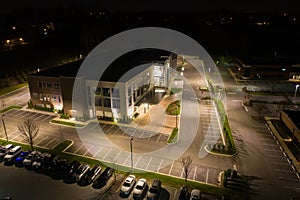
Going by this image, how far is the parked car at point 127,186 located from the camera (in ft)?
80.6

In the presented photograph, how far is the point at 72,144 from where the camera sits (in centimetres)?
3475

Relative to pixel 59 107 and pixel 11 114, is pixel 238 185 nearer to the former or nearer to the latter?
pixel 59 107

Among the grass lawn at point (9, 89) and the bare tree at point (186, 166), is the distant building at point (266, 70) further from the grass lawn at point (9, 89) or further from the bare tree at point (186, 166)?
the grass lawn at point (9, 89)

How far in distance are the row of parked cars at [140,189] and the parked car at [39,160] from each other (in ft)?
37.1

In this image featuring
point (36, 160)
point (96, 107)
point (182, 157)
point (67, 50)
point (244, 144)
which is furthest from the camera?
point (67, 50)

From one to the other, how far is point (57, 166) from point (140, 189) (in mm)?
11040

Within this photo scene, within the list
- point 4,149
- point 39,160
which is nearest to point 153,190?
point 39,160

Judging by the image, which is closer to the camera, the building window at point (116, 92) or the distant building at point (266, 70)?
the building window at point (116, 92)

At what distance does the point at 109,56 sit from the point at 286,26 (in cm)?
13248

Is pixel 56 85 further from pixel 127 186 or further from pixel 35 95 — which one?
pixel 127 186

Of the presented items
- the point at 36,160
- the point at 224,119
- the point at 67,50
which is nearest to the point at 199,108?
the point at 224,119

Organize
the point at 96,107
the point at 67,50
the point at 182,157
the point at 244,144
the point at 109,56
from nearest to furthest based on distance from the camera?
the point at 182,157 < the point at 244,144 < the point at 96,107 < the point at 109,56 < the point at 67,50

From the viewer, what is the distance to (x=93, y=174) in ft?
89.5

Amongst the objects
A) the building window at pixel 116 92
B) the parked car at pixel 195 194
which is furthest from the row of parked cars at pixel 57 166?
the building window at pixel 116 92
